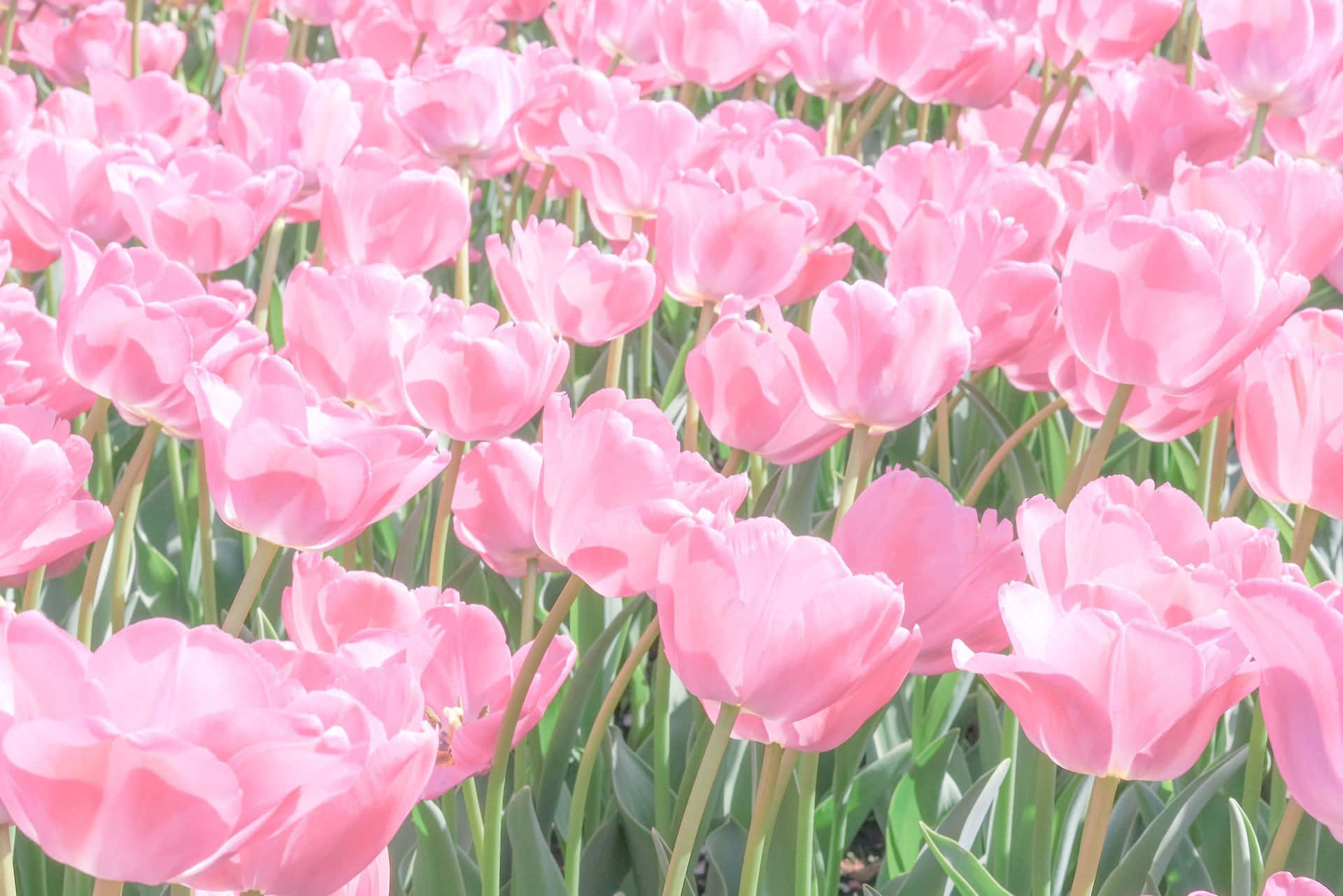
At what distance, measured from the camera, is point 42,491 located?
0.75 meters

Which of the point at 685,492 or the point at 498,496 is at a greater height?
the point at 685,492

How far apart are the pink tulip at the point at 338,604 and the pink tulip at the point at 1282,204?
26.8 inches

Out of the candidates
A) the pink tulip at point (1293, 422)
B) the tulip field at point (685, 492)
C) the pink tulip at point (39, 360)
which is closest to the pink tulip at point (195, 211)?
the tulip field at point (685, 492)

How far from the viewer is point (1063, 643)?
587mm

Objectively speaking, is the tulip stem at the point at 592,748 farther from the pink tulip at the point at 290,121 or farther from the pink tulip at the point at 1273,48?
the pink tulip at the point at 1273,48

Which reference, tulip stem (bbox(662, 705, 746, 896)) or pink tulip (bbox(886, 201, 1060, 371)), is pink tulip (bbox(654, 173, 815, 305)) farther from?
tulip stem (bbox(662, 705, 746, 896))

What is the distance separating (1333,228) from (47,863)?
1018 mm

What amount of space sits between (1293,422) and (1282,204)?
1.17ft

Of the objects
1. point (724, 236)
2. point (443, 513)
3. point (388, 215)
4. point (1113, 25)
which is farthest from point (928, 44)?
point (443, 513)

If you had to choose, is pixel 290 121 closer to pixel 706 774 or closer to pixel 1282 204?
pixel 1282 204

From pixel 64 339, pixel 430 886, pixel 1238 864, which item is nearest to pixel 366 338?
pixel 64 339

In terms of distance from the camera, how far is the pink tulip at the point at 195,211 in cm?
121

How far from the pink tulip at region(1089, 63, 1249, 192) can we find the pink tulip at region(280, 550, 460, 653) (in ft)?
3.41

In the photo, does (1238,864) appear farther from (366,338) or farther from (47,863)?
(47,863)
